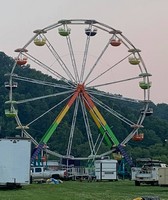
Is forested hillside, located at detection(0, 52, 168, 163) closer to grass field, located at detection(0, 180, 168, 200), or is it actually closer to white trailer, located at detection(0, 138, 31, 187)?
grass field, located at detection(0, 180, 168, 200)

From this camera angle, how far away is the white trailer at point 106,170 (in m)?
57.7

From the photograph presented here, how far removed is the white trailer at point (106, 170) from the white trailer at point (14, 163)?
22.9 meters

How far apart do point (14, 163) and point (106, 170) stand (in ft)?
77.9

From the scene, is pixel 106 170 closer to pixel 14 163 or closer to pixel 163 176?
pixel 163 176

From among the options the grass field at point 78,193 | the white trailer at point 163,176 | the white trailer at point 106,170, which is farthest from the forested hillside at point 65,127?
the grass field at point 78,193

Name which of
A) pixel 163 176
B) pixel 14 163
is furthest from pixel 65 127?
pixel 14 163

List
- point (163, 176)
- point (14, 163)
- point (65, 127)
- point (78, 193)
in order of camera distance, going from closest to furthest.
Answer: point (78, 193) → point (14, 163) → point (163, 176) → point (65, 127)

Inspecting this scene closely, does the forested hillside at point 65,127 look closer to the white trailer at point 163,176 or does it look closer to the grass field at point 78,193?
the white trailer at point 163,176

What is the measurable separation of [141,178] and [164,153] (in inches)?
1751

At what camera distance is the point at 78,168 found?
61.0 meters

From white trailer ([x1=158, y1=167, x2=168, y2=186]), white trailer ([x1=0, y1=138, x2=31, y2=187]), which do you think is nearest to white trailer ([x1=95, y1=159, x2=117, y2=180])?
white trailer ([x1=158, y1=167, x2=168, y2=186])

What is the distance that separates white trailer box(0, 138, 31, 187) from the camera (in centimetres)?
3484

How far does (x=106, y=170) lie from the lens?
57938 millimetres

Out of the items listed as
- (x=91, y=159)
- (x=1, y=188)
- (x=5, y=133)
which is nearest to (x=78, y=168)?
(x=91, y=159)
